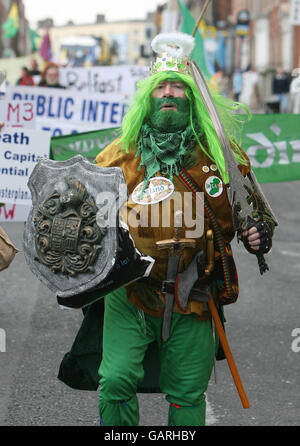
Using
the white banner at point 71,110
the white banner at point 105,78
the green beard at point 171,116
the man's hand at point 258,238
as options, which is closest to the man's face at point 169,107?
the green beard at point 171,116

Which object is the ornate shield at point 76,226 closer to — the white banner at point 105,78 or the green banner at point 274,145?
the green banner at point 274,145

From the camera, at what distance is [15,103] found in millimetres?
8844

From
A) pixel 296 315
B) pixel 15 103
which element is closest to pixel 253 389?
pixel 296 315

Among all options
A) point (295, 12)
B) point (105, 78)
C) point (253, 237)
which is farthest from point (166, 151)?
point (295, 12)

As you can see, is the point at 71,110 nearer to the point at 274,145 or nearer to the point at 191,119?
the point at 274,145

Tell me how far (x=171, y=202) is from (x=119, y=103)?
7.28 m

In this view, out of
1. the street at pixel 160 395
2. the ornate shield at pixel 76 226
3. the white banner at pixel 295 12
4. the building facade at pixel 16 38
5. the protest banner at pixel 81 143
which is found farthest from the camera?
the building facade at pixel 16 38

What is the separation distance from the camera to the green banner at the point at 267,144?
26.9 ft

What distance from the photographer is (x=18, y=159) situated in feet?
22.7

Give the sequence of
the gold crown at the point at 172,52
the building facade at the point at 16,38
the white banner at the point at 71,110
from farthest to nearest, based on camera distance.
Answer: the building facade at the point at 16,38
the white banner at the point at 71,110
the gold crown at the point at 172,52

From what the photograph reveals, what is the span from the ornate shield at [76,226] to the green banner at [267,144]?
5.10 metres

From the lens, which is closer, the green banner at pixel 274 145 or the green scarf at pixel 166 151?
the green scarf at pixel 166 151

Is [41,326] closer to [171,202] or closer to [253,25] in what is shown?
[171,202]

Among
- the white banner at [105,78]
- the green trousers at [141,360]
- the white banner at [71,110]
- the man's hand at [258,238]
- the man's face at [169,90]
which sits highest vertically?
the man's face at [169,90]
